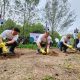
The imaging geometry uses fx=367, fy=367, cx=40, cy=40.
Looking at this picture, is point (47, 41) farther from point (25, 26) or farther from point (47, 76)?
point (25, 26)

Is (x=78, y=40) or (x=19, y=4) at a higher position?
(x=19, y=4)

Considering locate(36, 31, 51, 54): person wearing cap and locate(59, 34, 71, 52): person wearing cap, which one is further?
locate(59, 34, 71, 52): person wearing cap

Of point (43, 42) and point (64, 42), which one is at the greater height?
point (43, 42)

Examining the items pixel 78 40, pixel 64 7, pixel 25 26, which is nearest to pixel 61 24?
pixel 64 7

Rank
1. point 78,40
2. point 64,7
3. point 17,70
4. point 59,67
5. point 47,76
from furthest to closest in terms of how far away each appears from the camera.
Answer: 1. point 64,7
2. point 78,40
3. point 59,67
4. point 17,70
5. point 47,76

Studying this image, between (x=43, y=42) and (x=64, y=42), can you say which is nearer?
(x=43, y=42)

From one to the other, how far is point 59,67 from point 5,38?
4.59 metres

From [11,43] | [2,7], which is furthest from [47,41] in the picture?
[2,7]

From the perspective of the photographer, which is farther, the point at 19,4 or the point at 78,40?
the point at 19,4

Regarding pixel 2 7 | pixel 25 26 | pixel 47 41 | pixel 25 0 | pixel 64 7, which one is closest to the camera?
pixel 47 41

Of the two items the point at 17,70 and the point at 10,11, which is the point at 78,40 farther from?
the point at 10,11

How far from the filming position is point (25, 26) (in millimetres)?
39750

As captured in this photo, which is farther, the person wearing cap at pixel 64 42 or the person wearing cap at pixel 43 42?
the person wearing cap at pixel 64 42

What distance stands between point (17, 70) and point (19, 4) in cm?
2794
